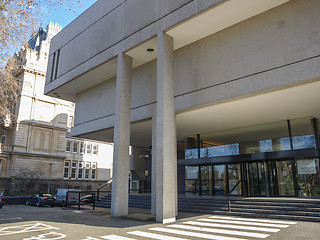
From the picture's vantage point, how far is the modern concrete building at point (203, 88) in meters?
10.4

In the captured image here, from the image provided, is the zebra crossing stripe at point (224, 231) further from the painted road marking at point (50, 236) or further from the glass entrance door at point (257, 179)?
the glass entrance door at point (257, 179)

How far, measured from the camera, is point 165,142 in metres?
10.7

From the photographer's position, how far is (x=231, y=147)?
17.0 metres

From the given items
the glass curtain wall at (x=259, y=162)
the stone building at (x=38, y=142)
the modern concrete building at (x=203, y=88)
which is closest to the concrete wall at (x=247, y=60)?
the modern concrete building at (x=203, y=88)

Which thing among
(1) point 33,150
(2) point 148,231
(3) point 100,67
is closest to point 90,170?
(1) point 33,150

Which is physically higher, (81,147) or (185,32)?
(185,32)

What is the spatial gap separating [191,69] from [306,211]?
804cm

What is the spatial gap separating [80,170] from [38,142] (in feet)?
30.7

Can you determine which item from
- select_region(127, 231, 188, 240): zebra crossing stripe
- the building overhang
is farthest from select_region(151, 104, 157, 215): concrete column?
select_region(127, 231, 188, 240): zebra crossing stripe

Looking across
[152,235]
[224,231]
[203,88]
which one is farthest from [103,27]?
[224,231]

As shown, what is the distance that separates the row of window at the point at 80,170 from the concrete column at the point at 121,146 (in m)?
36.7

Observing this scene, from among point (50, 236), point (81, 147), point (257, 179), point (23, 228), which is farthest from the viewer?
point (81, 147)

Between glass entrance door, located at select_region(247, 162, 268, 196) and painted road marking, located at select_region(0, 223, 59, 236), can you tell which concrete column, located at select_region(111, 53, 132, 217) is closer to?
painted road marking, located at select_region(0, 223, 59, 236)

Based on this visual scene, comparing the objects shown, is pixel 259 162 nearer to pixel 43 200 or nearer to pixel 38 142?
pixel 43 200
